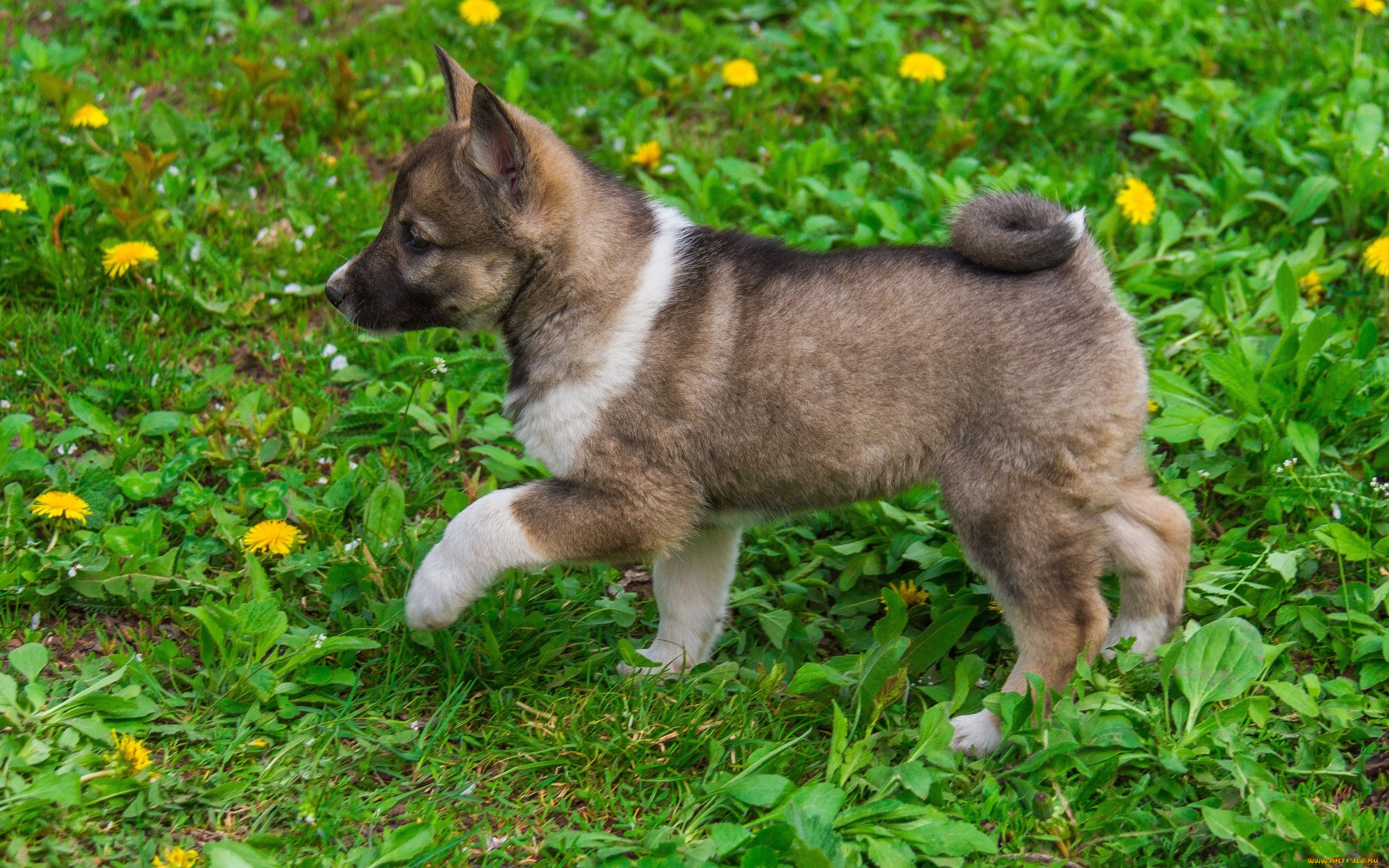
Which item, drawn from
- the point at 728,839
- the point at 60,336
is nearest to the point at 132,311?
the point at 60,336

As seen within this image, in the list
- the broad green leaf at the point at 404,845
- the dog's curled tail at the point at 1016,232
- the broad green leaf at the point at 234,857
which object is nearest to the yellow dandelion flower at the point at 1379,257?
the dog's curled tail at the point at 1016,232

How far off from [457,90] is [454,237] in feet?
2.20

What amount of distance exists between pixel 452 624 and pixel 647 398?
95 centimetres

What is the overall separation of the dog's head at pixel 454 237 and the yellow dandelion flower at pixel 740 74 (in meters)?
2.70

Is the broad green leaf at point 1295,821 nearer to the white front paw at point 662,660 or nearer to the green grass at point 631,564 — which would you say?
the green grass at point 631,564

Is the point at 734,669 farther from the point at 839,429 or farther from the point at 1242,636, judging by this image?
the point at 1242,636

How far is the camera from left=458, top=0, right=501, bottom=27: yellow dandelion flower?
6.47 metres

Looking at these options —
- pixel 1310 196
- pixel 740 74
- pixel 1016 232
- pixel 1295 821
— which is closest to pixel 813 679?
pixel 1295 821

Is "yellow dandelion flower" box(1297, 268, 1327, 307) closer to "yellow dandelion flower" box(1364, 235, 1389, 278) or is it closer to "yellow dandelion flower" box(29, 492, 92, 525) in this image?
"yellow dandelion flower" box(1364, 235, 1389, 278)

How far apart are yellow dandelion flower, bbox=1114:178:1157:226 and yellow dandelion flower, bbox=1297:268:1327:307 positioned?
0.66 metres

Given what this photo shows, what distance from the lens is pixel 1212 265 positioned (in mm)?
5176

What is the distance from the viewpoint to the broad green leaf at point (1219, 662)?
11.3 ft

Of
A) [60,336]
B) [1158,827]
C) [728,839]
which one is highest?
[60,336]

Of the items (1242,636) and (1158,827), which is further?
(1242,636)
